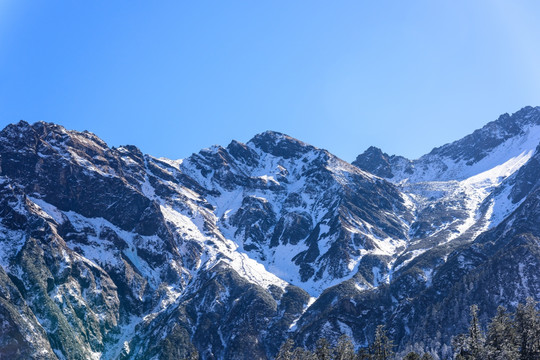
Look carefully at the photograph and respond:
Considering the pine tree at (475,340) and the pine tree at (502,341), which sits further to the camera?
the pine tree at (475,340)

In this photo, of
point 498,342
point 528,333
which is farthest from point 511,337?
point 528,333

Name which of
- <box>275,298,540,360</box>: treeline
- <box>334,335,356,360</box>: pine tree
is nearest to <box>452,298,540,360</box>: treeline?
<box>275,298,540,360</box>: treeline

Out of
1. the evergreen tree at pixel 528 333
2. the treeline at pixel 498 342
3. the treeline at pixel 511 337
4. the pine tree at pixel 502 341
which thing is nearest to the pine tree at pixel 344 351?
the treeline at pixel 498 342

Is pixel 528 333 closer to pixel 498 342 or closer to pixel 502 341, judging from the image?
pixel 502 341

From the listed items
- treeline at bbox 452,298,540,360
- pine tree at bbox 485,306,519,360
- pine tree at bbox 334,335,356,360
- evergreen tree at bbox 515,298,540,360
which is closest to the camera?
pine tree at bbox 485,306,519,360

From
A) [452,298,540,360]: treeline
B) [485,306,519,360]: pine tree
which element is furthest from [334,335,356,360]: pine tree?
[485,306,519,360]: pine tree

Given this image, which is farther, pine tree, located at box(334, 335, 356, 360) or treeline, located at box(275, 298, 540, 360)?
pine tree, located at box(334, 335, 356, 360)

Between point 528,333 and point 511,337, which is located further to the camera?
point 511,337

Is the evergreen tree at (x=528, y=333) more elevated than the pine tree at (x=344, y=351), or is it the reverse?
the evergreen tree at (x=528, y=333)

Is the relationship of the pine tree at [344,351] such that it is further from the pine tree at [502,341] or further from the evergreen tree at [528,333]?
the evergreen tree at [528,333]

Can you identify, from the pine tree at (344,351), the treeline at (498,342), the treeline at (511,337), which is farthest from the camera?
the pine tree at (344,351)

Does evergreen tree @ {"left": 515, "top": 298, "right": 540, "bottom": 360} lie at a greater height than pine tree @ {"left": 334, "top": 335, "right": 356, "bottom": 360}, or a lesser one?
greater

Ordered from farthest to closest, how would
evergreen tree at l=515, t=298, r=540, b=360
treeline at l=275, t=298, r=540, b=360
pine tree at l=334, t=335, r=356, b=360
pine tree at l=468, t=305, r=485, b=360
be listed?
pine tree at l=334, t=335, r=356, b=360
evergreen tree at l=515, t=298, r=540, b=360
pine tree at l=468, t=305, r=485, b=360
treeline at l=275, t=298, r=540, b=360

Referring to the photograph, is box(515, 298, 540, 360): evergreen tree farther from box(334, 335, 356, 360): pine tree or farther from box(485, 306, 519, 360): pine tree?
box(334, 335, 356, 360): pine tree
